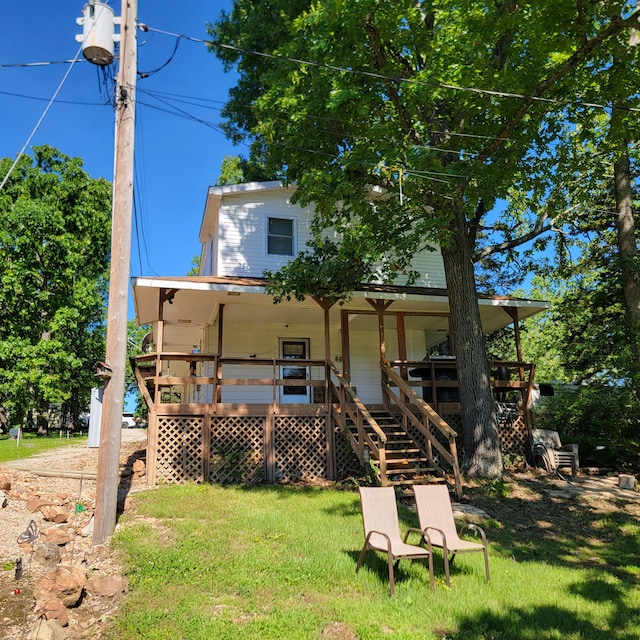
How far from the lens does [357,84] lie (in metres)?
9.77

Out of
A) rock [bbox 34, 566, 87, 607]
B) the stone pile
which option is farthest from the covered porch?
rock [bbox 34, 566, 87, 607]

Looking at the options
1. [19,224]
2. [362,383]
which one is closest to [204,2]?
[362,383]

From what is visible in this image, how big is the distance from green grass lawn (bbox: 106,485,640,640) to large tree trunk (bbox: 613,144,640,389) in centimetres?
571

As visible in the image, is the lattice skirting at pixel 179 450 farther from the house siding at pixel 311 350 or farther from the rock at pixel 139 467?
the house siding at pixel 311 350

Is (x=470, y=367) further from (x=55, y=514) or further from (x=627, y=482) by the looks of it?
(x=55, y=514)

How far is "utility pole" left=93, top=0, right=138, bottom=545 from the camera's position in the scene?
6.74 m

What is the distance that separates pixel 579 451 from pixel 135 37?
42.1 feet

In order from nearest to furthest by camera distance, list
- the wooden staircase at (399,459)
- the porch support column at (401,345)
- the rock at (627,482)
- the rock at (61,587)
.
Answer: the rock at (61,587)
the wooden staircase at (399,459)
the rock at (627,482)
the porch support column at (401,345)

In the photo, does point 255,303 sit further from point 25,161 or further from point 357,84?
point 25,161

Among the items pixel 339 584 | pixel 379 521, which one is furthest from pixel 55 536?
pixel 379 521

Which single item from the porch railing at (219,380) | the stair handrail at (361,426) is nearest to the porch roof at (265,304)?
the porch railing at (219,380)

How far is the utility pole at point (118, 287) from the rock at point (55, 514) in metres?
0.76

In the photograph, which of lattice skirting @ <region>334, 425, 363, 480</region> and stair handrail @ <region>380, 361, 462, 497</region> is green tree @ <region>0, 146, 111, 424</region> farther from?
→ stair handrail @ <region>380, 361, 462, 497</region>

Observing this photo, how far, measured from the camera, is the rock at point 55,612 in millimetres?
4238
